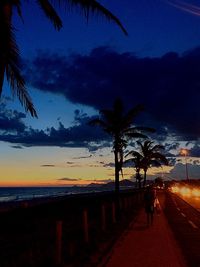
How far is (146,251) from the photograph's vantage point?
44.9 feet

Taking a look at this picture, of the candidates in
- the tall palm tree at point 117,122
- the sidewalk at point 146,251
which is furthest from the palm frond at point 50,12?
the tall palm tree at point 117,122

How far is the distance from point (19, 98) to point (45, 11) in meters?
3.01

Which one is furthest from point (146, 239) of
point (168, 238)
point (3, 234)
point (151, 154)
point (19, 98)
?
point (151, 154)

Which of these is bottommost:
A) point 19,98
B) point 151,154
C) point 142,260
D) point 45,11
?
point 142,260

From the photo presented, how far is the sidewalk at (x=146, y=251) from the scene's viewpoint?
1175 centimetres

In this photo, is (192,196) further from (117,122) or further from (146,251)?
(146,251)

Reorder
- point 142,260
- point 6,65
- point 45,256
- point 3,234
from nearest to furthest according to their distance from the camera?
point 6,65 → point 142,260 → point 45,256 → point 3,234

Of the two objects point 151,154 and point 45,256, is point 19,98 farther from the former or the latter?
point 151,154

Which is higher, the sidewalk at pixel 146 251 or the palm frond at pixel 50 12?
the palm frond at pixel 50 12

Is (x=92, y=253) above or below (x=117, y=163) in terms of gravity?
below

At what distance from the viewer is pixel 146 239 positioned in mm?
16609

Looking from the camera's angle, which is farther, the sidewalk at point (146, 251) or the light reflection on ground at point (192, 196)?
the light reflection on ground at point (192, 196)

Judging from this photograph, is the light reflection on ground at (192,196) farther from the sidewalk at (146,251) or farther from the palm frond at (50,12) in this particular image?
the palm frond at (50,12)

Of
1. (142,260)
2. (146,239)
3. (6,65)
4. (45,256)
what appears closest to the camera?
(6,65)
